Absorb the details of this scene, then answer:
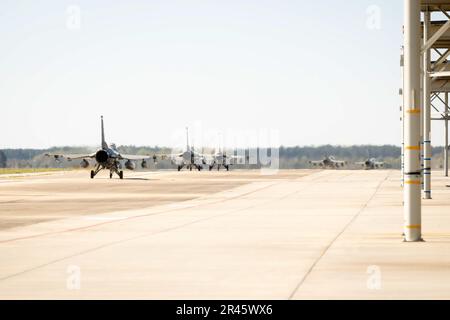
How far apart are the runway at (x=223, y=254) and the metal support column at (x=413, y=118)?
1.83 ft

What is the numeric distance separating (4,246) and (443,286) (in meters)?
10.6

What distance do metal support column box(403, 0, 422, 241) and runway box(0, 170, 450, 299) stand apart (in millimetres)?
558

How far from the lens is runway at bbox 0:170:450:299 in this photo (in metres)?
13.7

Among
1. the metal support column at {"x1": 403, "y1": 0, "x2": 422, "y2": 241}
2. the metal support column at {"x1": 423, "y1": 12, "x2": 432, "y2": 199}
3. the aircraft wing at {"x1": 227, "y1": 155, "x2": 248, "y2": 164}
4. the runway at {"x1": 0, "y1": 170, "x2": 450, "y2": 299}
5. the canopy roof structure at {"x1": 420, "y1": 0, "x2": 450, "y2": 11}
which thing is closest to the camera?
the runway at {"x1": 0, "y1": 170, "x2": 450, "y2": 299}

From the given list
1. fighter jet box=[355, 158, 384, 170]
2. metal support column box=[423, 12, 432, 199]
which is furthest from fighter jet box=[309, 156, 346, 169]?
metal support column box=[423, 12, 432, 199]

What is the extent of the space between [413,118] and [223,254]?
5915 mm

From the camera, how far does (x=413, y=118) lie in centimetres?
2142

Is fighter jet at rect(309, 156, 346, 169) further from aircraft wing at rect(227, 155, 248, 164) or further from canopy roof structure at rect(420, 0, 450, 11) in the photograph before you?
canopy roof structure at rect(420, 0, 450, 11)

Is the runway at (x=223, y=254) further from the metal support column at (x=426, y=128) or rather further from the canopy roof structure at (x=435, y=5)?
the canopy roof structure at (x=435, y=5)

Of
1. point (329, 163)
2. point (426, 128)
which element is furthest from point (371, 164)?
point (426, 128)

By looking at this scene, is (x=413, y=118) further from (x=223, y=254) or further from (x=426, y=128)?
(x=426, y=128)

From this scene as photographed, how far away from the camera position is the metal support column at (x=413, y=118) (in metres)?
21.3
